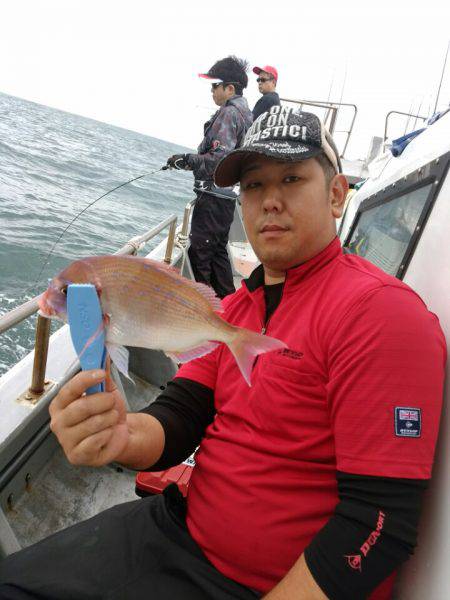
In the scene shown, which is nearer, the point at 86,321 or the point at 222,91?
the point at 86,321

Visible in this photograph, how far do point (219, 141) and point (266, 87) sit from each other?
2952 mm

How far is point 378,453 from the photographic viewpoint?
3.54 feet

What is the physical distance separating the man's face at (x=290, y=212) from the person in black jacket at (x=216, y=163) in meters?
3.21

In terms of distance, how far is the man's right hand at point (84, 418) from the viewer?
1.09m

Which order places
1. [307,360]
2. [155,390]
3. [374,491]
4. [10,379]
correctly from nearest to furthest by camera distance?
[374,491] → [307,360] → [10,379] → [155,390]

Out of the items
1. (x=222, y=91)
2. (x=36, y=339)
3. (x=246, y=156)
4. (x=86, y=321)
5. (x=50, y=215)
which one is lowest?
(x=50, y=215)

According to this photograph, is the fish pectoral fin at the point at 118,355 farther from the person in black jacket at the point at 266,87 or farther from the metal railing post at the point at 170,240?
the person in black jacket at the point at 266,87

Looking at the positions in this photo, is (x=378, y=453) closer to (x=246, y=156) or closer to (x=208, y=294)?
(x=208, y=294)

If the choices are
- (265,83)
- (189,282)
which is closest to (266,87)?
(265,83)

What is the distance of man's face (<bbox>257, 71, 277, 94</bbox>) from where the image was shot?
6.84 metres

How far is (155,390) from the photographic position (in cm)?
390

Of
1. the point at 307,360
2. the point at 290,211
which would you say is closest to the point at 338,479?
the point at 307,360

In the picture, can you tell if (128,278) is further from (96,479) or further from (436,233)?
(96,479)

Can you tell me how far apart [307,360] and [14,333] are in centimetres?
461
